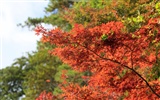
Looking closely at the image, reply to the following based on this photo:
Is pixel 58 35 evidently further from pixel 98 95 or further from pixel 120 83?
pixel 98 95

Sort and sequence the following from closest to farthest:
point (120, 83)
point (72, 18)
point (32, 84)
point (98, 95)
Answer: point (120, 83), point (98, 95), point (72, 18), point (32, 84)

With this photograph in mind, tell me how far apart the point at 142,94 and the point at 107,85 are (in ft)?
2.56

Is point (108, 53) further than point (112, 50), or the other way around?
point (108, 53)

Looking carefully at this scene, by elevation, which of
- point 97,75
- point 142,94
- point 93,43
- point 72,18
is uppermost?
point 72,18

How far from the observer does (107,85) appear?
652 centimetres

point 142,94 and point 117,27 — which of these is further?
point 142,94

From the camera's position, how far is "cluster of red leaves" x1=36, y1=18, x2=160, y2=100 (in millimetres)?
5359

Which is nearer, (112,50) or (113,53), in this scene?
(112,50)

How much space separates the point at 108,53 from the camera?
5.96 m

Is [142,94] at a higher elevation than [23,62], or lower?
lower

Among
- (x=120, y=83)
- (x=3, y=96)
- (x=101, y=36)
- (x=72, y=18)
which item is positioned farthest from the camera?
(x=3, y=96)

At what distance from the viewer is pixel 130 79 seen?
21.5ft

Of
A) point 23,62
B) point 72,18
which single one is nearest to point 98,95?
point 72,18

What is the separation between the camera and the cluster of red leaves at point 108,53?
536 centimetres
